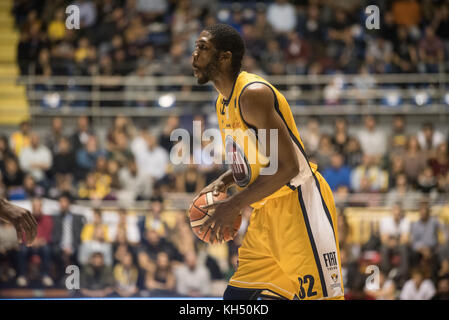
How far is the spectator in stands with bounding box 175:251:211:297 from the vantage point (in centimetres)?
708

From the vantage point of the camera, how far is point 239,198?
304cm

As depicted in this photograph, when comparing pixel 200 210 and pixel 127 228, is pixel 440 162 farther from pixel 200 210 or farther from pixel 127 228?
pixel 200 210

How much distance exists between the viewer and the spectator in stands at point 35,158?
8.48 metres

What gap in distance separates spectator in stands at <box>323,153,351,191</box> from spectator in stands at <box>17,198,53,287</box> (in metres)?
3.52

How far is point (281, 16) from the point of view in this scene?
1053cm

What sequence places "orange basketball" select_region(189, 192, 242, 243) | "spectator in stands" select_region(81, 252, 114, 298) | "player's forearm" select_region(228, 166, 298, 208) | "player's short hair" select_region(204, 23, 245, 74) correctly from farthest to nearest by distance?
"spectator in stands" select_region(81, 252, 114, 298) < "orange basketball" select_region(189, 192, 242, 243) < "player's short hair" select_region(204, 23, 245, 74) < "player's forearm" select_region(228, 166, 298, 208)

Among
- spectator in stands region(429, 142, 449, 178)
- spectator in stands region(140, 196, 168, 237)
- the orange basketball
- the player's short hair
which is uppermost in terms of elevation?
the player's short hair

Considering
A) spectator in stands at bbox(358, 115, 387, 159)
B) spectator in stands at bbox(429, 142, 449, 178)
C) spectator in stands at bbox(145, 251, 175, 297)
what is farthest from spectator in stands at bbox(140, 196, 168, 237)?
spectator in stands at bbox(429, 142, 449, 178)

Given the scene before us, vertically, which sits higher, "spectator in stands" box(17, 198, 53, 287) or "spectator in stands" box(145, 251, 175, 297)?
"spectator in stands" box(17, 198, 53, 287)

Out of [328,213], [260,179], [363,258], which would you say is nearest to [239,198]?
[260,179]

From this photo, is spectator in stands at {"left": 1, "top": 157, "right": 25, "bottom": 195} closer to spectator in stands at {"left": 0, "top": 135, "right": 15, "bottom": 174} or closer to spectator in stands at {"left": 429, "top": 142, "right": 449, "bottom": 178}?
spectator in stands at {"left": 0, "top": 135, "right": 15, "bottom": 174}

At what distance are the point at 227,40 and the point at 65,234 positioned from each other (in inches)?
188

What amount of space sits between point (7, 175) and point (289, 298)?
596 centimetres

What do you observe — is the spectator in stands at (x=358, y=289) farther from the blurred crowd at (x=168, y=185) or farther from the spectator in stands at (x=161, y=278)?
the spectator in stands at (x=161, y=278)
